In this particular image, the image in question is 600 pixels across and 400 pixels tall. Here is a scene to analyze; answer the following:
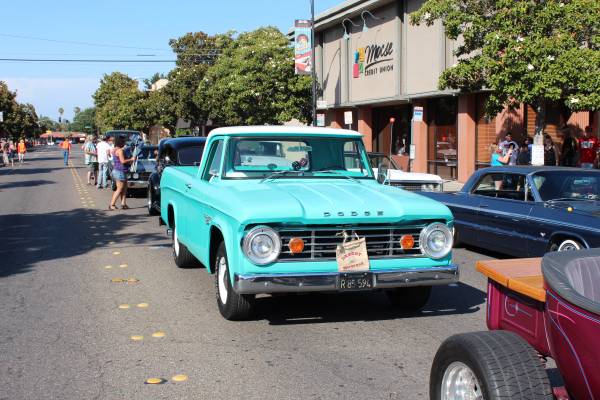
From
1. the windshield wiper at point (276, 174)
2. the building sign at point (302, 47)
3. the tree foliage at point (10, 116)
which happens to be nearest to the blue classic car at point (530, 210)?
the windshield wiper at point (276, 174)

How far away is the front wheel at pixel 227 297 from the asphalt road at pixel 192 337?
0.11m

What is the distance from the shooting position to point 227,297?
6281mm

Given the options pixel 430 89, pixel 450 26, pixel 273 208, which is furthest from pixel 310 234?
pixel 430 89

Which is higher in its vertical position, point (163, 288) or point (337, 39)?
point (337, 39)

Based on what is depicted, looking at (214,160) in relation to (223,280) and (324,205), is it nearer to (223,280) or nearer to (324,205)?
(223,280)

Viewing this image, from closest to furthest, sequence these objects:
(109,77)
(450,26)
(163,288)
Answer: (163,288)
(450,26)
(109,77)

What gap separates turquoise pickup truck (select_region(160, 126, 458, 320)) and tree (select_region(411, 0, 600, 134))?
368 inches

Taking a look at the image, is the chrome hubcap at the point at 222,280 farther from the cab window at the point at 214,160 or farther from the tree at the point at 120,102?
the tree at the point at 120,102

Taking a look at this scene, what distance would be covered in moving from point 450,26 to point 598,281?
14.0 metres

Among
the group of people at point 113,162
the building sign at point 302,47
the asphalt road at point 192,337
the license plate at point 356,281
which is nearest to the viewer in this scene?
the asphalt road at point 192,337

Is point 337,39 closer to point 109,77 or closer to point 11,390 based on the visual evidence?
point 11,390

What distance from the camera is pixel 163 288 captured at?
7.90 metres

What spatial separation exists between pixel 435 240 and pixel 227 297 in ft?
6.22

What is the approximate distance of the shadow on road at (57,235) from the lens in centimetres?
995
